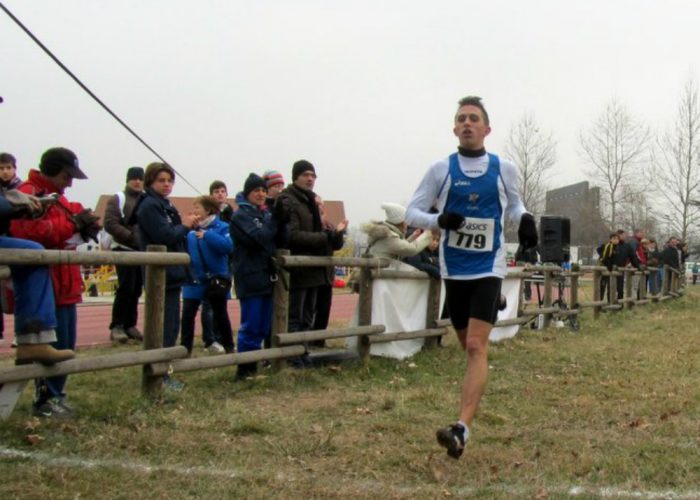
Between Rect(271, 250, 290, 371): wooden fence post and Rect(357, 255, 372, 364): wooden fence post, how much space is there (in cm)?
113

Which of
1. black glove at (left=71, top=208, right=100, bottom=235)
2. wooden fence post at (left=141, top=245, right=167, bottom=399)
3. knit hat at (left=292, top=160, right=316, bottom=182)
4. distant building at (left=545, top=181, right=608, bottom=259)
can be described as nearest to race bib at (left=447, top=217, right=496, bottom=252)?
wooden fence post at (left=141, top=245, right=167, bottom=399)

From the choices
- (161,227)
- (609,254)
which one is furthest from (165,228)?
(609,254)

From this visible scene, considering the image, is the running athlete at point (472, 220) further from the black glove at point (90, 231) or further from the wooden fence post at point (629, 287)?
the wooden fence post at point (629, 287)

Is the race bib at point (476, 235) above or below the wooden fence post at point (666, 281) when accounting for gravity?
above

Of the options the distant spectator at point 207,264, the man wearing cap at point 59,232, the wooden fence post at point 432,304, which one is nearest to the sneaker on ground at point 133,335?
the distant spectator at point 207,264

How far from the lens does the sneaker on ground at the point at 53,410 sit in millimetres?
4819

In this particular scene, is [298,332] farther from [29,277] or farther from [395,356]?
[29,277]

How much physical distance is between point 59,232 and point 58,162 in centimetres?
48

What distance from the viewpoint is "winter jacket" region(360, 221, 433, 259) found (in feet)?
26.2

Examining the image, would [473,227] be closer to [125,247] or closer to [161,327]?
[161,327]

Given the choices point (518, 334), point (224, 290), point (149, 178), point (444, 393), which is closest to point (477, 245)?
point (444, 393)

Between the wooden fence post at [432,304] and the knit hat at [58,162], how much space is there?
4634 mm

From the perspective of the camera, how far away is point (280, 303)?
21.8 ft

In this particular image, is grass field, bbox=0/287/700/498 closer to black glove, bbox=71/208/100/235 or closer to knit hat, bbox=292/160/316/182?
black glove, bbox=71/208/100/235
